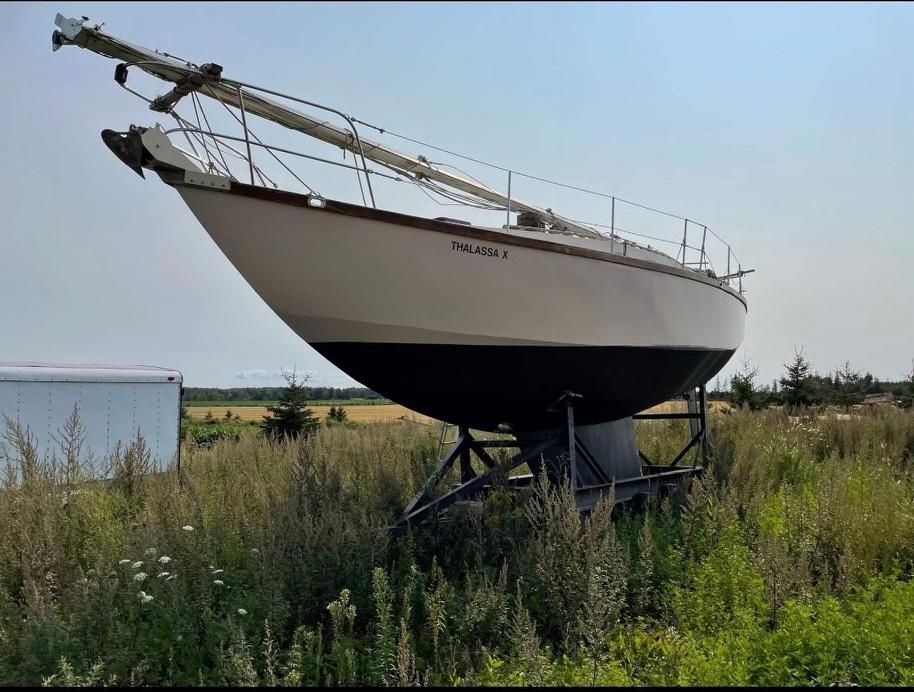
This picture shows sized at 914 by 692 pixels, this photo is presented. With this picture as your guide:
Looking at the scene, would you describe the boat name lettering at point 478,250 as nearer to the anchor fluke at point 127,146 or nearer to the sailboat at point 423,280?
the sailboat at point 423,280

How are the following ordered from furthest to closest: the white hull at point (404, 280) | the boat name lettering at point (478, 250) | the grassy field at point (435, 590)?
the boat name lettering at point (478, 250) → the white hull at point (404, 280) → the grassy field at point (435, 590)

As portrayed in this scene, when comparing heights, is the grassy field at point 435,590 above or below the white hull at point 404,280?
below

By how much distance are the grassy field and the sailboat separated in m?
1.09

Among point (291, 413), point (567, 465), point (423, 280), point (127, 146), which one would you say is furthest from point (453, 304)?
point (291, 413)

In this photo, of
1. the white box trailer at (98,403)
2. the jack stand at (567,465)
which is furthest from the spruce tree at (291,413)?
the jack stand at (567,465)

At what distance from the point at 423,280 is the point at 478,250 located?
20.0 inches

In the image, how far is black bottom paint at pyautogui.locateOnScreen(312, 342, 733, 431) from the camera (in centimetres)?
548

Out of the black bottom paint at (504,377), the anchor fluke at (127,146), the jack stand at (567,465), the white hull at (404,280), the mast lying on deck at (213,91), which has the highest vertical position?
the mast lying on deck at (213,91)

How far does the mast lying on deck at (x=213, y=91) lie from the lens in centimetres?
442

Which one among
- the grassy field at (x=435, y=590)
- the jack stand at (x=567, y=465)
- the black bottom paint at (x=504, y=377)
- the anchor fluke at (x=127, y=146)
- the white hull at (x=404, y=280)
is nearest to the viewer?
the grassy field at (x=435, y=590)

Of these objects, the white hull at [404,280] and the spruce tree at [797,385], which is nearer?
the white hull at [404,280]

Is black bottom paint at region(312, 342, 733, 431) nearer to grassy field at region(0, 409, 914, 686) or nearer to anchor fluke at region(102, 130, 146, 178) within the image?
grassy field at region(0, 409, 914, 686)

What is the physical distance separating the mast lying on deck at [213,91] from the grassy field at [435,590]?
2.74 metres

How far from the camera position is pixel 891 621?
4000 millimetres
